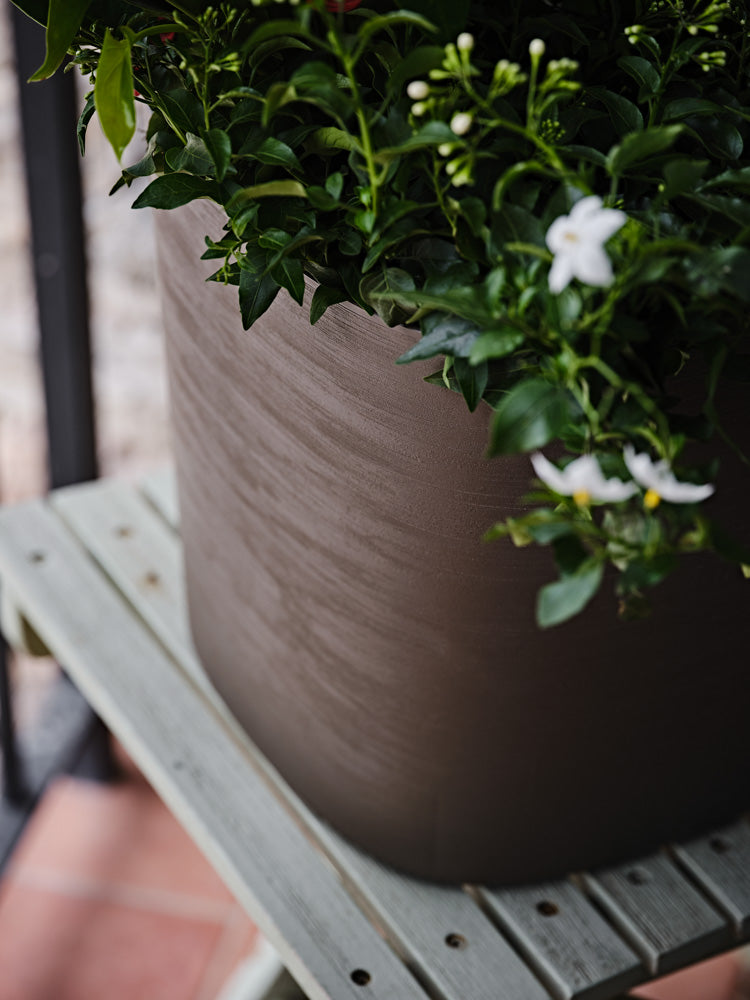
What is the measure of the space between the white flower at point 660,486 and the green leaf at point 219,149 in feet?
0.63

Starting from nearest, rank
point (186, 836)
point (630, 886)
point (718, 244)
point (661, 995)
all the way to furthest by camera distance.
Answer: point (718, 244) → point (630, 886) → point (661, 995) → point (186, 836)

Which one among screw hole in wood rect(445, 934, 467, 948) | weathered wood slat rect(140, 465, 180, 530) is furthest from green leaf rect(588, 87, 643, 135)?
weathered wood slat rect(140, 465, 180, 530)

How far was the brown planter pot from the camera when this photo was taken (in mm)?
513

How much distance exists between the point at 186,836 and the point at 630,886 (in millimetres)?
939

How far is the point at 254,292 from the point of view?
471 mm

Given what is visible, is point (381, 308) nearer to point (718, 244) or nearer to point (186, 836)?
point (718, 244)

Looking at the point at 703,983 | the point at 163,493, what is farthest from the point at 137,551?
the point at 703,983

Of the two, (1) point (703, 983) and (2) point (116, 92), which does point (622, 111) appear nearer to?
(2) point (116, 92)

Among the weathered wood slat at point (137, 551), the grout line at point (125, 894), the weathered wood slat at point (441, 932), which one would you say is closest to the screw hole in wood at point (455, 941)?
the weathered wood slat at point (441, 932)

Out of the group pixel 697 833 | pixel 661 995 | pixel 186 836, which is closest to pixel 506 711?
pixel 697 833

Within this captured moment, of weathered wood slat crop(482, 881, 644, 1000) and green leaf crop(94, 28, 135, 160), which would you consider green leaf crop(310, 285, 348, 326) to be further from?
weathered wood slat crop(482, 881, 644, 1000)

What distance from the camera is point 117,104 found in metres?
0.42

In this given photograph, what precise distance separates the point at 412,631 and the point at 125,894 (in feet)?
3.29

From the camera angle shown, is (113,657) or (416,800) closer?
(416,800)
